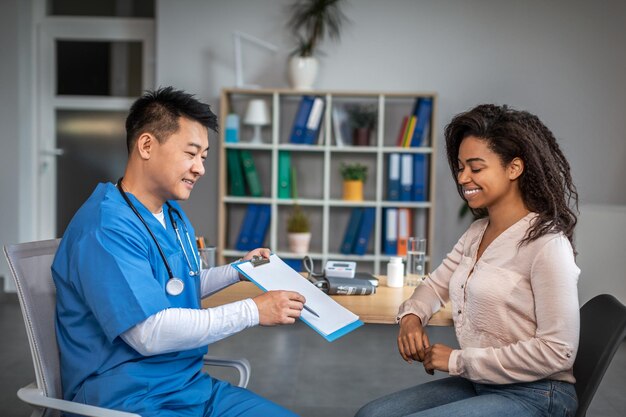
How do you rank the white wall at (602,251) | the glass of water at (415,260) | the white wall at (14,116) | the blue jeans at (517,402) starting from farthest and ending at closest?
the white wall at (14,116)
the white wall at (602,251)
the glass of water at (415,260)
the blue jeans at (517,402)

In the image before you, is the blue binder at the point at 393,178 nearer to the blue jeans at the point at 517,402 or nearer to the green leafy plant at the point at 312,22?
the green leafy plant at the point at 312,22

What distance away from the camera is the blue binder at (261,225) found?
4.91 metres

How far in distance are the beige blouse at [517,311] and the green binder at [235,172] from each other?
325cm

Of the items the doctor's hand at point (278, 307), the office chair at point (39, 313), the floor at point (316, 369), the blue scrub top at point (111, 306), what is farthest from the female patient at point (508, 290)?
the floor at point (316, 369)

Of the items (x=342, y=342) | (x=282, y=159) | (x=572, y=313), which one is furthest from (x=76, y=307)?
(x=282, y=159)

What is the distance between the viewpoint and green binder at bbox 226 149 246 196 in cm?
487

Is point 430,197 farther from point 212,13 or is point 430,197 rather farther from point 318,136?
point 212,13

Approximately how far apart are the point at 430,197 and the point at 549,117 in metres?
1.12

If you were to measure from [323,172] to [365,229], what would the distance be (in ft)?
1.89

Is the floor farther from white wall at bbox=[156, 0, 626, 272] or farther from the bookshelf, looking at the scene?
white wall at bbox=[156, 0, 626, 272]

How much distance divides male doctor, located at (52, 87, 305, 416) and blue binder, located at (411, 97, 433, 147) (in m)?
3.17

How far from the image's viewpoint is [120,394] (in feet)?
5.07

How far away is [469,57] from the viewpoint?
503 centimetres

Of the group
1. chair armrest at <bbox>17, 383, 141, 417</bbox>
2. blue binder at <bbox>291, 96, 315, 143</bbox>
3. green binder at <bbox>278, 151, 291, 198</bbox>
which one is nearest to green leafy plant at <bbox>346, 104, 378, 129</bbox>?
blue binder at <bbox>291, 96, 315, 143</bbox>
